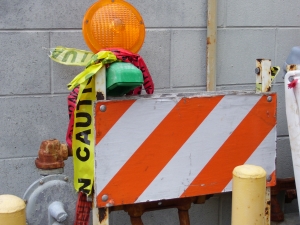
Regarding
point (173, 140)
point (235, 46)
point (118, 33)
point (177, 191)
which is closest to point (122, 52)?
point (118, 33)

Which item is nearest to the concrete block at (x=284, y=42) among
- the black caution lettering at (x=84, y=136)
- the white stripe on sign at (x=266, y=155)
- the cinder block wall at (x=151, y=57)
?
the cinder block wall at (x=151, y=57)

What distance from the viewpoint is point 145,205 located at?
7.25 feet

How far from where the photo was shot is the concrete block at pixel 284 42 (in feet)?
10.7

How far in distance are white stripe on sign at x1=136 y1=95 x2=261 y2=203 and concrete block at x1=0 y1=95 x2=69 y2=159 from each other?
99 centimetres

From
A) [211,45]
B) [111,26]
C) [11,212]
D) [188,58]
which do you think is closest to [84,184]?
[11,212]

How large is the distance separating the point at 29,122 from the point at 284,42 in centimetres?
190

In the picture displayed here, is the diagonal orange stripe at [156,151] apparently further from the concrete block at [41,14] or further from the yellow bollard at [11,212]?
the concrete block at [41,14]

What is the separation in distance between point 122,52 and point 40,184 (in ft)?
2.44

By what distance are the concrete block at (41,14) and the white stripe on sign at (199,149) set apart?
1.14 meters

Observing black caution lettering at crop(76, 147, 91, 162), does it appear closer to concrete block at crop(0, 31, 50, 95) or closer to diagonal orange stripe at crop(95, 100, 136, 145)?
diagonal orange stripe at crop(95, 100, 136, 145)

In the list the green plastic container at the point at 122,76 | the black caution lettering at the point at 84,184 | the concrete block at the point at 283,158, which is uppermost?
the green plastic container at the point at 122,76

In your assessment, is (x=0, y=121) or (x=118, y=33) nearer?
(x=118, y=33)

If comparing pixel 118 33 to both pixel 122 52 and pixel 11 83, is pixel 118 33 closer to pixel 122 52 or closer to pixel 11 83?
pixel 122 52

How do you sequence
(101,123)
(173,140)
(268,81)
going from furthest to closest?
(268,81), (173,140), (101,123)
